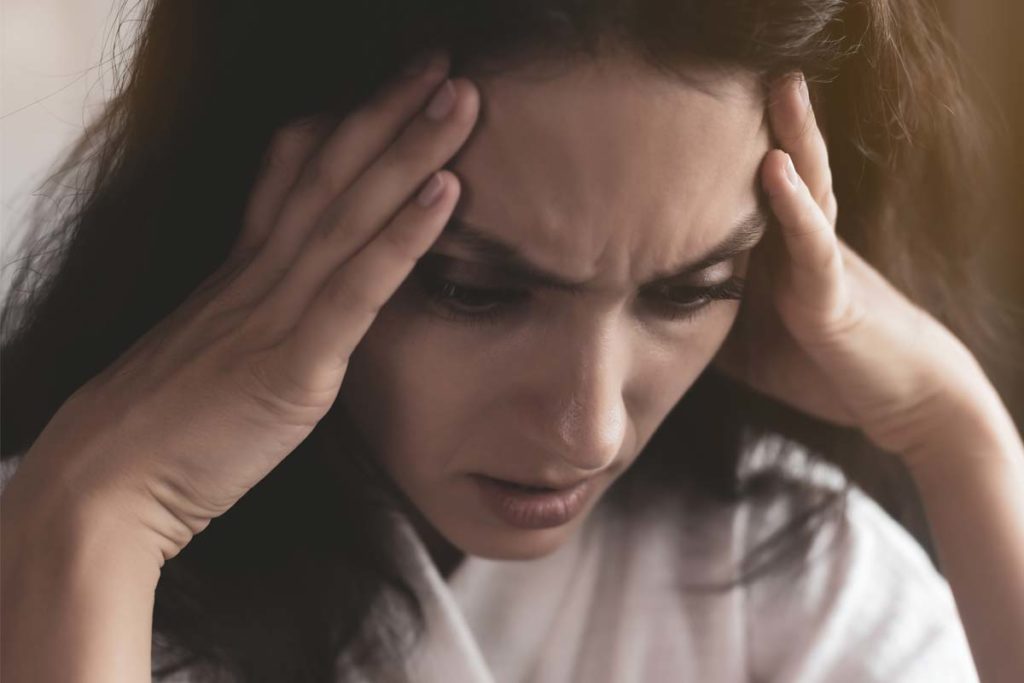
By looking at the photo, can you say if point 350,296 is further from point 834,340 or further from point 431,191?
point 834,340

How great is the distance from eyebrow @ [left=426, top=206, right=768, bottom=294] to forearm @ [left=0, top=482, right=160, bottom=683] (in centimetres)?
26

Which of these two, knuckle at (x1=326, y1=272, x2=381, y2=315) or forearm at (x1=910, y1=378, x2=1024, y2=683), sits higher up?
knuckle at (x1=326, y1=272, x2=381, y2=315)

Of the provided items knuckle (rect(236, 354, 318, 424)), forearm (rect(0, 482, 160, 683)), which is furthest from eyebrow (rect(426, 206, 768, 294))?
forearm (rect(0, 482, 160, 683))

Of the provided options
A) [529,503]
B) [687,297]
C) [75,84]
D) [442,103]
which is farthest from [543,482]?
[75,84]

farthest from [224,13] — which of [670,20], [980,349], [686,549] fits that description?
[980,349]

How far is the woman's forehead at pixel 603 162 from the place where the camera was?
0.61m

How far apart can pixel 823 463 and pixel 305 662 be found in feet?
1.64

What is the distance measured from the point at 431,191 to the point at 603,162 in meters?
0.09

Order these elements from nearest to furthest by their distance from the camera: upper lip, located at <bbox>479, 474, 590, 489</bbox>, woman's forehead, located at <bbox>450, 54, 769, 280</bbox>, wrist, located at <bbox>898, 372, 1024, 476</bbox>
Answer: woman's forehead, located at <bbox>450, 54, 769, 280</bbox> < upper lip, located at <bbox>479, 474, 590, 489</bbox> < wrist, located at <bbox>898, 372, 1024, 476</bbox>

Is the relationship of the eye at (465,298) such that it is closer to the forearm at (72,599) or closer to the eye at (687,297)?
the eye at (687,297)

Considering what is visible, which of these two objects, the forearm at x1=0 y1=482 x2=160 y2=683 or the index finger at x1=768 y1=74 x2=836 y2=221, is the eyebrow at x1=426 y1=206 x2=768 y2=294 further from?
the forearm at x1=0 y1=482 x2=160 y2=683

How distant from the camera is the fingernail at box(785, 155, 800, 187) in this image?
2.28ft

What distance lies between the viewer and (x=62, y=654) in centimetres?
66

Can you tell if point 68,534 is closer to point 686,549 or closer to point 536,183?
point 536,183
